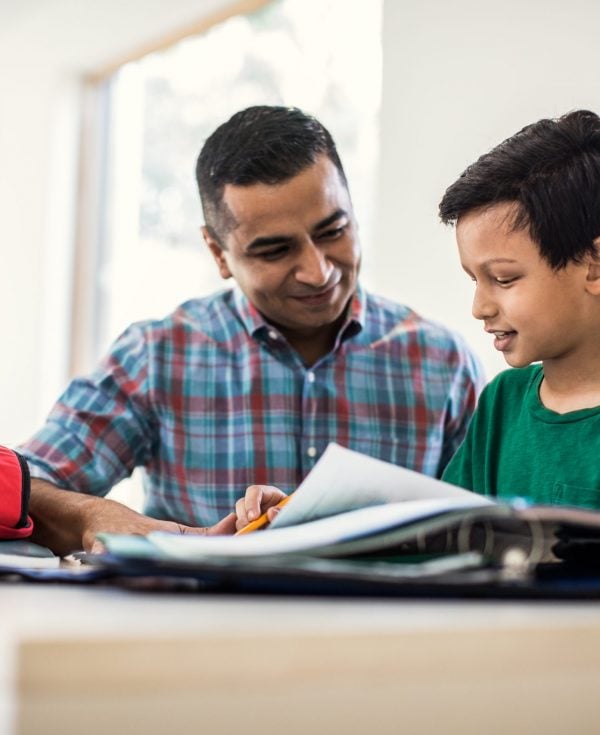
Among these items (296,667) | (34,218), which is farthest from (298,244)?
(34,218)

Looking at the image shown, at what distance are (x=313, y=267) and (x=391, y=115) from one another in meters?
1.14

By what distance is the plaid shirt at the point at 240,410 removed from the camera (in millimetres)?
→ 1799

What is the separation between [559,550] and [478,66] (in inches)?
79.1

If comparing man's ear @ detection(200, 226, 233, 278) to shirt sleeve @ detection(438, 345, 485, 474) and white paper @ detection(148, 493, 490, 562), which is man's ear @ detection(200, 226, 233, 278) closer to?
shirt sleeve @ detection(438, 345, 485, 474)

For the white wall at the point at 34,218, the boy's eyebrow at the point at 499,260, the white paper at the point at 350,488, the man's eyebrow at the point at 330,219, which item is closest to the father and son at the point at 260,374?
the man's eyebrow at the point at 330,219

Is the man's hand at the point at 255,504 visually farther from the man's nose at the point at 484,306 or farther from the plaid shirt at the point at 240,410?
the plaid shirt at the point at 240,410

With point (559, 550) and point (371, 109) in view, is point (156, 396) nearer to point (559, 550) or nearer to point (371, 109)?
point (559, 550)

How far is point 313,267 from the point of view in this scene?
5.59ft

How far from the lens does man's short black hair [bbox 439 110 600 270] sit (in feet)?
4.00

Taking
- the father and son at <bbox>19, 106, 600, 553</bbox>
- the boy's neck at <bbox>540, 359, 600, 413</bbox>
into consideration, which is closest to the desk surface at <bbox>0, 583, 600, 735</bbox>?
the boy's neck at <bbox>540, 359, 600, 413</bbox>

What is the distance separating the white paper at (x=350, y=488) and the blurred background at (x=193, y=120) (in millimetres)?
1609

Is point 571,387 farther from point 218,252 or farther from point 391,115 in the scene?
point 391,115

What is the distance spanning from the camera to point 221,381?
1861 millimetres

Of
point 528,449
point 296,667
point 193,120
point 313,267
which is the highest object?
point 193,120
